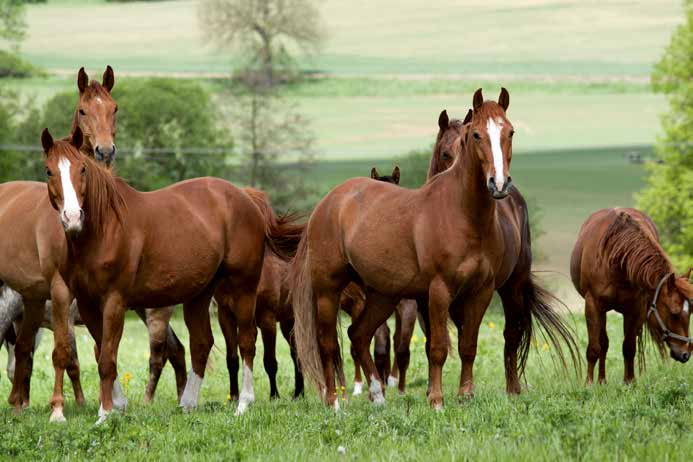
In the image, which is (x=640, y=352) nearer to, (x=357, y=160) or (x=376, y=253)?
(x=376, y=253)

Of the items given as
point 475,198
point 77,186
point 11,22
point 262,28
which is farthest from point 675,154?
point 77,186

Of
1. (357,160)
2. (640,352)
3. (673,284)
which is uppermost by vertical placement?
(673,284)

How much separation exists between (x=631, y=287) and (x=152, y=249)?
197 inches

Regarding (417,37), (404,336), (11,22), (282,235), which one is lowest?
(404,336)

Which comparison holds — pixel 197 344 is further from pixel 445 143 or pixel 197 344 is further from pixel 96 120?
pixel 445 143

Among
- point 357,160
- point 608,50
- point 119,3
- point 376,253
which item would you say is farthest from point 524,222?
point 119,3

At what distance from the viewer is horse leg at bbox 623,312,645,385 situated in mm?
11000

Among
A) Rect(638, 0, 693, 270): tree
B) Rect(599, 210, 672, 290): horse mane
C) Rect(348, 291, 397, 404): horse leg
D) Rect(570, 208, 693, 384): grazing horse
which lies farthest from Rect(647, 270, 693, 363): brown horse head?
Rect(638, 0, 693, 270): tree

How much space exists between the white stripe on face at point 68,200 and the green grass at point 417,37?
62242mm

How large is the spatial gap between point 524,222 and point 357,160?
167 feet

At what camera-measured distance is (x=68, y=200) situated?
8.30 m

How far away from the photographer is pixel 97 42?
75.6 m

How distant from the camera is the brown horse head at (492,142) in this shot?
7969mm

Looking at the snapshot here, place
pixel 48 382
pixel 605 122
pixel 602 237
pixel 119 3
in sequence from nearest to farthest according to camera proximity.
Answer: pixel 602 237
pixel 48 382
pixel 605 122
pixel 119 3
